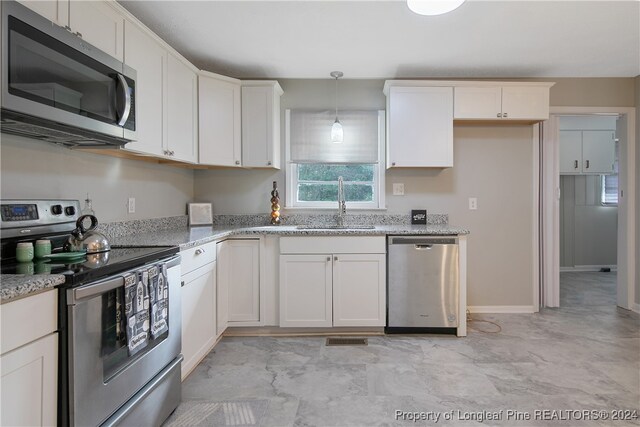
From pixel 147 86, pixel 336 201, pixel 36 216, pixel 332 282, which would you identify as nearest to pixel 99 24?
pixel 147 86

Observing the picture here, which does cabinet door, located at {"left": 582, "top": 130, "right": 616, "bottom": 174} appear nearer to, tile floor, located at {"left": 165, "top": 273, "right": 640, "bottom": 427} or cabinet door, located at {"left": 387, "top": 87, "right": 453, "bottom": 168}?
tile floor, located at {"left": 165, "top": 273, "right": 640, "bottom": 427}

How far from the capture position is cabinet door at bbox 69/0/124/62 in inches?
63.7

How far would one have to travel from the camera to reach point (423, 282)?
2812 mm

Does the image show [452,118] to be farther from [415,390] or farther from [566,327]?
[415,390]

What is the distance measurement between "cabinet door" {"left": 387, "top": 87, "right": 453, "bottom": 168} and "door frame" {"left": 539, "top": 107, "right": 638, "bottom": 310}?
3.96ft

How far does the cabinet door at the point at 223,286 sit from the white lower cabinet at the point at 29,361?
1460mm

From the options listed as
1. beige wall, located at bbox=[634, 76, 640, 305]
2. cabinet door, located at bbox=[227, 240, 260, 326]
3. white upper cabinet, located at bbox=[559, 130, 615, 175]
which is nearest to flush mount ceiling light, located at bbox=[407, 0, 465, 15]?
cabinet door, located at bbox=[227, 240, 260, 326]

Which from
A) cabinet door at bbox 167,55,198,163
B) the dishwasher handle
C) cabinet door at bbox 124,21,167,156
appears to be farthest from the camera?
the dishwasher handle

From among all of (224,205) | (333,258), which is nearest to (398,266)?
(333,258)

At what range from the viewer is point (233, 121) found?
3.11m

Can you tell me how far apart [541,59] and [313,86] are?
2.11 meters

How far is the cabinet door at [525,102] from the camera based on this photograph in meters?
3.13

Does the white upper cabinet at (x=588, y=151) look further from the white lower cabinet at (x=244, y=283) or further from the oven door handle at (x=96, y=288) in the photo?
the oven door handle at (x=96, y=288)

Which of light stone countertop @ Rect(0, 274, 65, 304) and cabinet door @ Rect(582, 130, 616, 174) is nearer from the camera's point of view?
light stone countertop @ Rect(0, 274, 65, 304)
